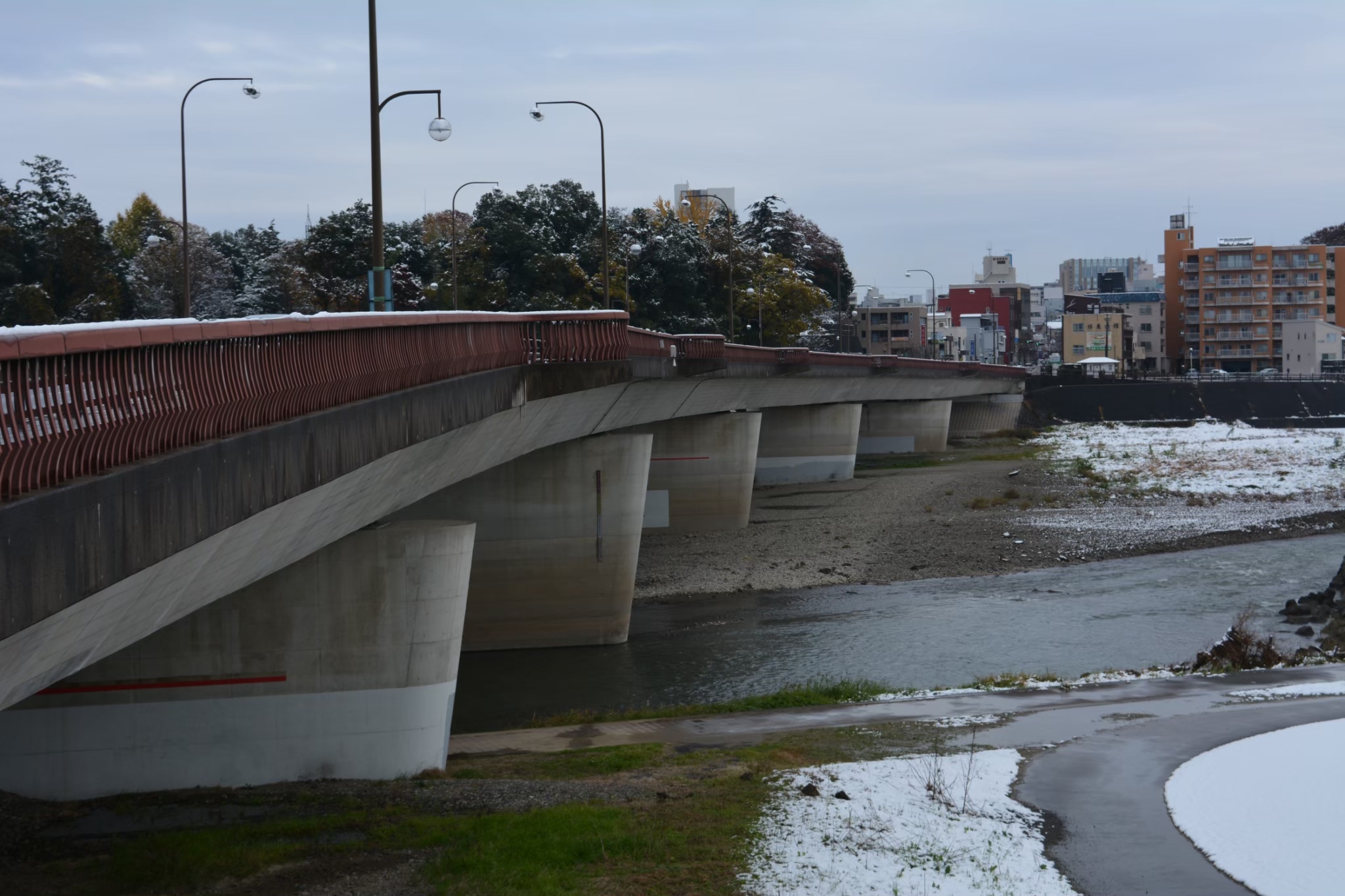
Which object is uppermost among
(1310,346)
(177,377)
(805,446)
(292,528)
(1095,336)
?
(1095,336)

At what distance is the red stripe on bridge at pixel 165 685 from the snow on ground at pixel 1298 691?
48.7 ft

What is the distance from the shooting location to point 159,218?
110000mm

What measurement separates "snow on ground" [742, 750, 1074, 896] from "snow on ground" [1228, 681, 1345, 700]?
21.8ft

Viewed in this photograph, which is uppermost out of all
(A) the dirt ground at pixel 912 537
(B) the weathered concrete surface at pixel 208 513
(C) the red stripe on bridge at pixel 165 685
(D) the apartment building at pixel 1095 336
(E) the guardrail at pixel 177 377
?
(D) the apartment building at pixel 1095 336

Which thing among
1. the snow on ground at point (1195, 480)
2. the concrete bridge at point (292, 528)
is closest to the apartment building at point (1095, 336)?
the snow on ground at point (1195, 480)

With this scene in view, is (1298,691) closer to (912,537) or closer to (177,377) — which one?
(177,377)

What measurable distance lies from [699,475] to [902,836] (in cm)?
3587

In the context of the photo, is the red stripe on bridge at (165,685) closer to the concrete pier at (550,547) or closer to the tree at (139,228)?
the concrete pier at (550,547)

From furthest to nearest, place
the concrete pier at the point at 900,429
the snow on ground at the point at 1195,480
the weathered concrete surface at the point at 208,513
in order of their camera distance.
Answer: the concrete pier at the point at 900,429 < the snow on ground at the point at 1195,480 < the weathered concrete surface at the point at 208,513

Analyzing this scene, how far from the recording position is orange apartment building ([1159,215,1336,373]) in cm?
14825

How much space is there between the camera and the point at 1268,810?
14359 mm

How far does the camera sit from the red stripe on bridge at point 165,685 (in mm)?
16250

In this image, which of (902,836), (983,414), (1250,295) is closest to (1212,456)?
(983,414)

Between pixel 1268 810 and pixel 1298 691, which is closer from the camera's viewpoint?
pixel 1268 810
